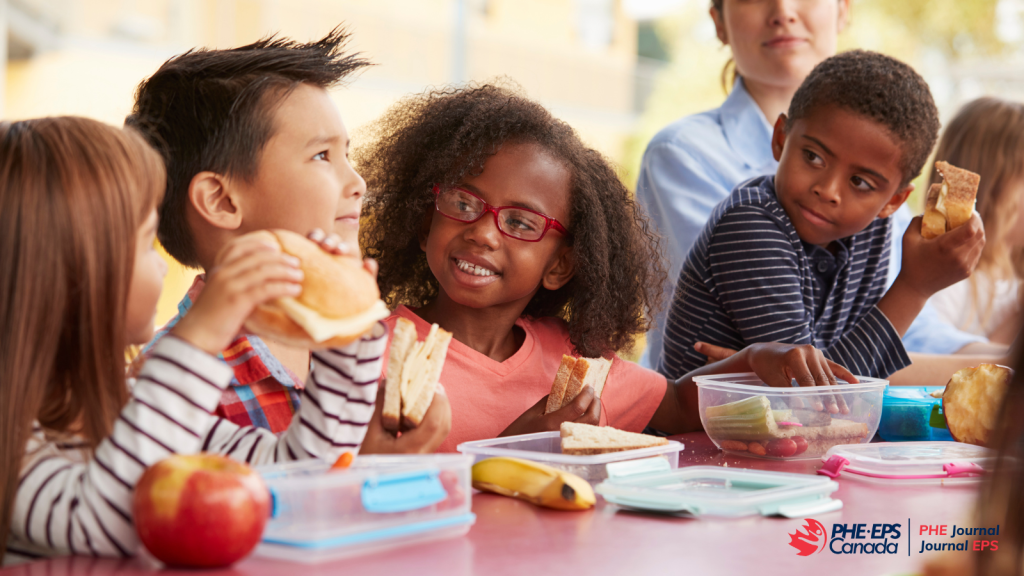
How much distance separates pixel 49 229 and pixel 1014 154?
3.94 m

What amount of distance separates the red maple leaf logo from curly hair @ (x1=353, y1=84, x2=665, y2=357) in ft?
3.63

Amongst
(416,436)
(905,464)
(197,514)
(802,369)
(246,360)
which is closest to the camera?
(197,514)

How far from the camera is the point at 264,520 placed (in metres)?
1.02

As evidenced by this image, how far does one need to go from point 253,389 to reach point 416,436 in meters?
0.47

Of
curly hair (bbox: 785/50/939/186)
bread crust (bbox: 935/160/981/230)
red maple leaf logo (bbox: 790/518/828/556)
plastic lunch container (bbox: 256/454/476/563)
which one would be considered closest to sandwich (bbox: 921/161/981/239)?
bread crust (bbox: 935/160/981/230)

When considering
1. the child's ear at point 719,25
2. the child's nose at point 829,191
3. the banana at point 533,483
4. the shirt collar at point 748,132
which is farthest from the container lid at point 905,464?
the child's ear at point 719,25

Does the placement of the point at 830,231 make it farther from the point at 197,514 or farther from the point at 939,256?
the point at 197,514

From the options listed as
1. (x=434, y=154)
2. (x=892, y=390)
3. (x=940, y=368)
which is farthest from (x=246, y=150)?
(x=940, y=368)

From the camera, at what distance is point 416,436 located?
1.47 meters

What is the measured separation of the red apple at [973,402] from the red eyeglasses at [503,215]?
101 centimetres

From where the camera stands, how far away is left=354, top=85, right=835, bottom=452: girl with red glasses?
86.0 inches

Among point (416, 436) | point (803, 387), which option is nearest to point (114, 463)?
point (416, 436)

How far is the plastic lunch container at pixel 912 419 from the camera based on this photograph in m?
1.99

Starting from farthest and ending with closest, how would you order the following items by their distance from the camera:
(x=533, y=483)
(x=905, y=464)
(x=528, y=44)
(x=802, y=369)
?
(x=528, y=44) < (x=802, y=369) < (x=905, y=464) < (x=533, y=483)
